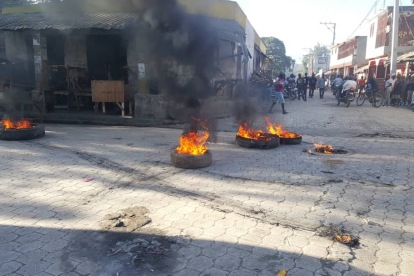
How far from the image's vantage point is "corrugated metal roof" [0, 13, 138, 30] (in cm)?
947

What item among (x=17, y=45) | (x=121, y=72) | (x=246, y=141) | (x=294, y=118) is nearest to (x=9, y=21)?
(x=17, y=45)

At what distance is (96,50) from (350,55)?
115 ft

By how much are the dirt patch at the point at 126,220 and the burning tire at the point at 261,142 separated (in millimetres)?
3523

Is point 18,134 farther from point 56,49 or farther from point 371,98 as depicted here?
point 371,98

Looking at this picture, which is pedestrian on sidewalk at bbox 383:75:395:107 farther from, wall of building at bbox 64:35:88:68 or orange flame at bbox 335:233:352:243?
orange flame at bbox 335:233:352:243

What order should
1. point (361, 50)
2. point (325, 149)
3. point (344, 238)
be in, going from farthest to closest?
point (361, 50)
point (325, 149)
point (344, 238)

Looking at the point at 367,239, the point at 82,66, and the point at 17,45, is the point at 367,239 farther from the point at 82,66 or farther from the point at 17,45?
the point at 17,45

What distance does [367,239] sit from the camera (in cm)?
287

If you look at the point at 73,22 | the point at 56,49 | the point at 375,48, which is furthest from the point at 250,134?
the point at 375,48

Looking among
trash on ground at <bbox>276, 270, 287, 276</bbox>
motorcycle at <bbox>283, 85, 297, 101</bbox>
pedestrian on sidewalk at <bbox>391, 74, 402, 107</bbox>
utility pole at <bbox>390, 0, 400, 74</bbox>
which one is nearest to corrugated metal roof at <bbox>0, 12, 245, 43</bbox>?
trash on ground at <bbox>276, 270, 287, 276</bbox>

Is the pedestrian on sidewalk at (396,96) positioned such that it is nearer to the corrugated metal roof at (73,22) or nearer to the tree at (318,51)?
the corrugated metal roof at (73,22)

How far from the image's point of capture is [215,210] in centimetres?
347

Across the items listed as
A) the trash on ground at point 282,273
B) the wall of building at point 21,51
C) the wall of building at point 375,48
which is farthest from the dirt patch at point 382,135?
the wall of building at point 375,48

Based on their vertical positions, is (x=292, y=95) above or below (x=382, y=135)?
above
